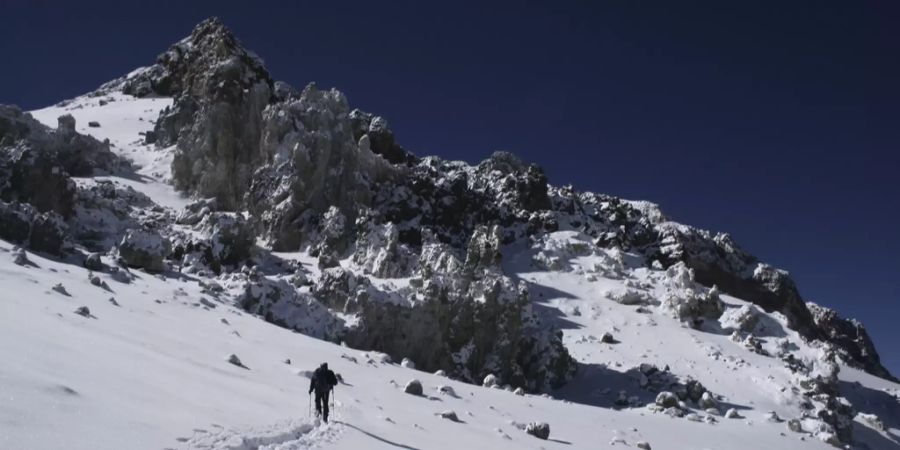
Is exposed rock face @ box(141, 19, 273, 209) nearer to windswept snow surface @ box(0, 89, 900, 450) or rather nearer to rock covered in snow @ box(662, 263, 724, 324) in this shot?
windswept snow surface @ box(0, 89, 900, 450)

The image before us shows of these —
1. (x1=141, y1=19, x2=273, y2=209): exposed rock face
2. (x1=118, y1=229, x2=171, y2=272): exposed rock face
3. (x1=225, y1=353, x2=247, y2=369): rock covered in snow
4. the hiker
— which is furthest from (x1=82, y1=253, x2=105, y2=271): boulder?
(x1=141, y1=19, x2=273, y2=209): exposed rock face

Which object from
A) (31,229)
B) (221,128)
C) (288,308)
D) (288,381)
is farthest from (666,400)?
(221,128)

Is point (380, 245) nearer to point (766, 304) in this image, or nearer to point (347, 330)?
point (347, 330)

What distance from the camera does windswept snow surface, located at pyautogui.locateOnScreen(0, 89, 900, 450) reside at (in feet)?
24.7

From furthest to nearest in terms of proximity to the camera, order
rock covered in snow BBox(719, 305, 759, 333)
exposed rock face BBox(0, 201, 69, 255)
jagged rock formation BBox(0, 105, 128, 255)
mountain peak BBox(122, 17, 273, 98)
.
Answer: mountain peak BBox(122, 17, 273, 98), rock covered in snow BBox(719, 305, 759, 333), jagged rock formation BBox(0, 105, 128, 255), exposed rock face BBox(0, 201, 69, 255)

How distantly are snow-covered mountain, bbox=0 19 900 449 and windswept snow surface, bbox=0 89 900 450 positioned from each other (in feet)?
0.31

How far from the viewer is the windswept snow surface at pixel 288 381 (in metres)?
7.54

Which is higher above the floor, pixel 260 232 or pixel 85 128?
pixel 85 128

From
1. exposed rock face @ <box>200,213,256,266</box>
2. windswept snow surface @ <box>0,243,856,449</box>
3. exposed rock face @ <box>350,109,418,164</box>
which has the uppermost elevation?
exposed rock face @ <box>350,109,418,164</box>

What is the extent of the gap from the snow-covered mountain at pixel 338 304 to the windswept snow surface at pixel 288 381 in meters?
0.09

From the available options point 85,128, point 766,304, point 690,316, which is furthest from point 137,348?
point 766,304

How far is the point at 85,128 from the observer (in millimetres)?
50062

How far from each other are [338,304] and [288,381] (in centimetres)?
1212

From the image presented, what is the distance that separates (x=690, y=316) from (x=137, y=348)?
1360 inches
